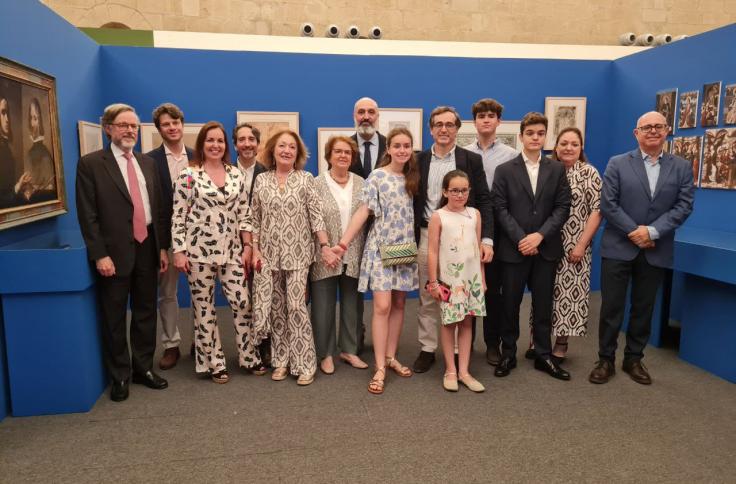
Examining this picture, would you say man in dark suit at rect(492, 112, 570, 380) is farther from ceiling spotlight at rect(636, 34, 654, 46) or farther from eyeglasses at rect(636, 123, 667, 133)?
ceiling spotlight at rect(636, 34, 654, 46)

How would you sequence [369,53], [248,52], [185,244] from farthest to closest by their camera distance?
[369,53] < [248,52] < [185,244]

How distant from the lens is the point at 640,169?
417cm

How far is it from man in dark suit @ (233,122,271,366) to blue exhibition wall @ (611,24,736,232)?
4.60 m

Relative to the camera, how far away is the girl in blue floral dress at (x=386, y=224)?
4082 millimetres

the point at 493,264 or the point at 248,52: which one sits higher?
the point at 248,52

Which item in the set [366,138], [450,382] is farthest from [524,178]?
[450,382]

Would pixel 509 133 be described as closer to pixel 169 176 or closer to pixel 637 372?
pixel 637 372

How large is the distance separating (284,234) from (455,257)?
129 centimetres

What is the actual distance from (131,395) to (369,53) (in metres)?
4.98

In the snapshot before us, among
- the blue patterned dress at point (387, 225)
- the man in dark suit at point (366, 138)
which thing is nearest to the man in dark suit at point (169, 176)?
the man in dark suit at point (366, 138)

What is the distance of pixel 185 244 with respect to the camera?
402 cm

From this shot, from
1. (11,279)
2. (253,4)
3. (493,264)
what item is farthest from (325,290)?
(253,4)

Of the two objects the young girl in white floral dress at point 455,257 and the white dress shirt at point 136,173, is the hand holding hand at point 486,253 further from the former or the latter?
the white dress shirt at point 136,173

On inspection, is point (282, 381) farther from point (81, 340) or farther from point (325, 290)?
point (81, 340)
